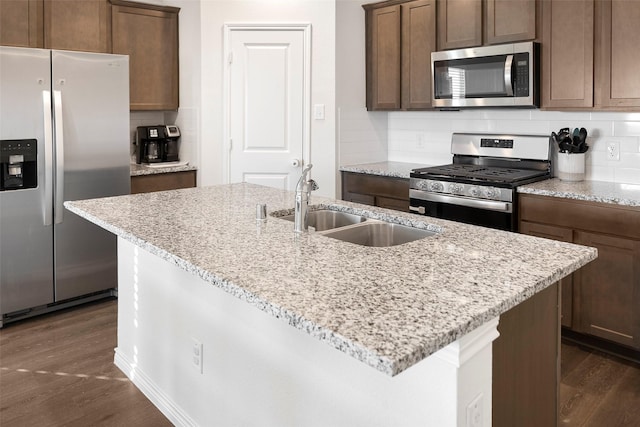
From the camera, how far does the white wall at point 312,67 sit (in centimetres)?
420

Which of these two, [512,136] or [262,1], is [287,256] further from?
[262,1]

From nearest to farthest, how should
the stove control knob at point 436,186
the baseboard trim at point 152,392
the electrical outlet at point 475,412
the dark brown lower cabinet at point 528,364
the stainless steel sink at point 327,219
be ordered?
the electrical outlet at point 475,412 → the dark brown lower cabinet at point 528,364 → the baseboard trim at point 152,392 → the stainless steel sink at point 327,219 → the stove control knob at point 436,186

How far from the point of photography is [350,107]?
4.40m

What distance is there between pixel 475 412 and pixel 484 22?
9.97 ft

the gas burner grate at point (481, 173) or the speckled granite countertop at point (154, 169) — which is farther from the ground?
the speckled granite countertop at point (154, 169)

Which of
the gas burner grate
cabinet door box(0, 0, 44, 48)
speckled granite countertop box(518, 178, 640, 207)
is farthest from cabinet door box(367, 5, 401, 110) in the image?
cabinet door box(0, 0, 44, 48)

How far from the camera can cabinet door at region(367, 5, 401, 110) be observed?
4.19m

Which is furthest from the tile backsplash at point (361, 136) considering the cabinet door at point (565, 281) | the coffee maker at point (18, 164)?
the coffee maker at point (18, 164)

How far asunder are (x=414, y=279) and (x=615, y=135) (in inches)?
102

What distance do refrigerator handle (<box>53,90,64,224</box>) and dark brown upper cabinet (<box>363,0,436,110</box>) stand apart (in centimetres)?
237

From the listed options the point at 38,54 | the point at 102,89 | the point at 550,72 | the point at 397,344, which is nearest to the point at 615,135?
the point at 550,72

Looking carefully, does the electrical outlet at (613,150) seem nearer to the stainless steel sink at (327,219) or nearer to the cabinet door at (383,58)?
the cabinet door at (383,58)

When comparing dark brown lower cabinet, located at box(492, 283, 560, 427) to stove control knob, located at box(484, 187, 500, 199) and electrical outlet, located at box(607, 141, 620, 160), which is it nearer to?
stove control knob, located at box(484, 187, 500, 199)

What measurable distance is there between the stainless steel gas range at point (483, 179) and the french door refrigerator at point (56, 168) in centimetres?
219
